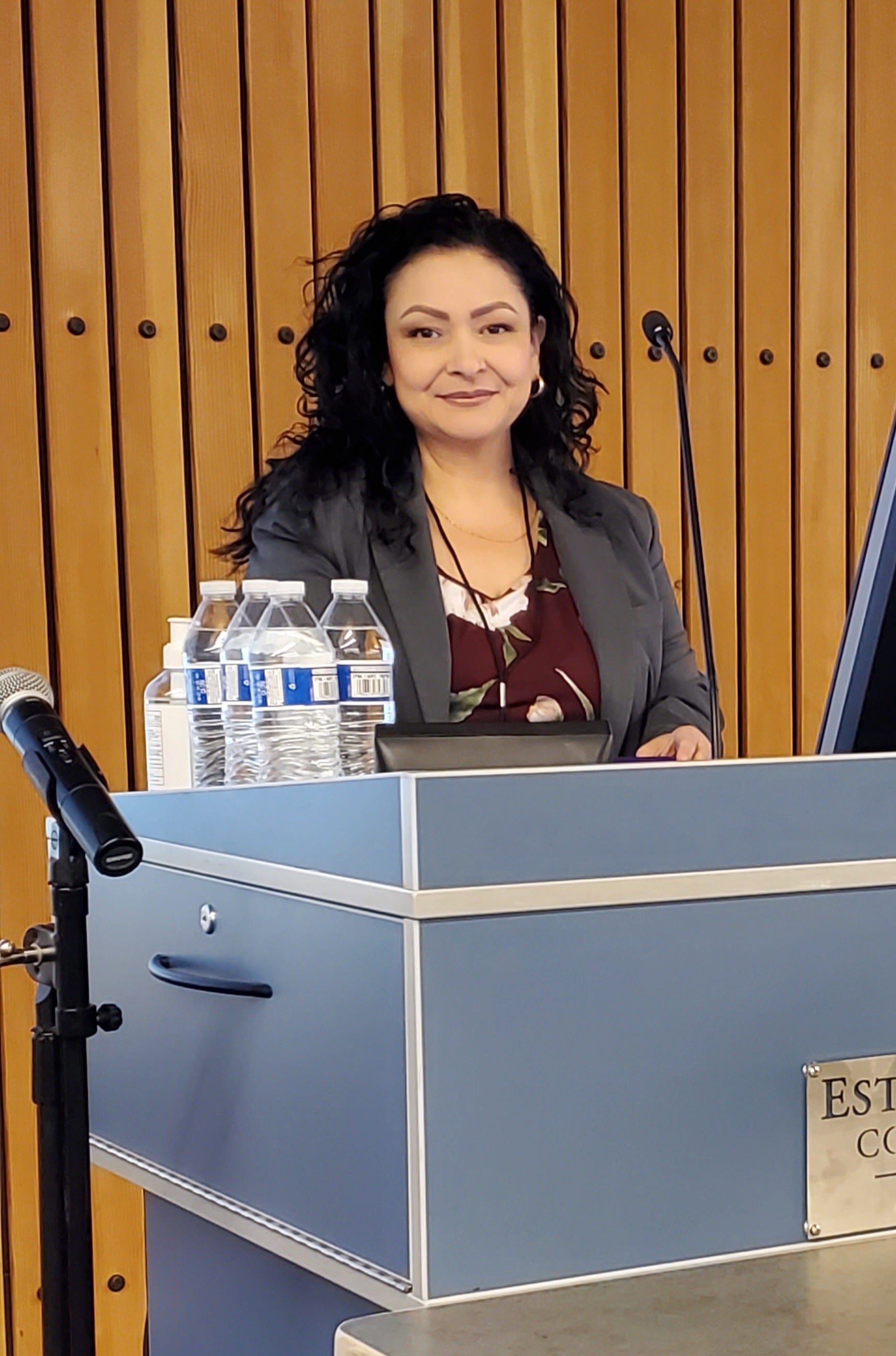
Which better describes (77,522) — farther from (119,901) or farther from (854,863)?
(854,863)

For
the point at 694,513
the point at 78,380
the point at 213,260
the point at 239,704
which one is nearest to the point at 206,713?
the point at 239,704

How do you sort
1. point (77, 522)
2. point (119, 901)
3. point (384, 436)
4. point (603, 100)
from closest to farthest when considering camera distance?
point (119, 901) → point (384, 436) → point (77, 522) → point (603, 100)

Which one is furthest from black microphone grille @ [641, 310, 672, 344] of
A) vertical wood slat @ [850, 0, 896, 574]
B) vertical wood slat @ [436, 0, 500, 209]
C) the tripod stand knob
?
vertical wood slat @ [850, 0, 896, 574]

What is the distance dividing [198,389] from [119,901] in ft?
6.31

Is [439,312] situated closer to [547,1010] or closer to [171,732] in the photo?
[171,732]

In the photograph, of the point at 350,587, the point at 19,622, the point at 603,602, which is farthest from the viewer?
the point at 19,622

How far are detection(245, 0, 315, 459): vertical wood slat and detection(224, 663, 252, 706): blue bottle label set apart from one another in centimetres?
180

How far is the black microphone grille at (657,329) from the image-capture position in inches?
66.5

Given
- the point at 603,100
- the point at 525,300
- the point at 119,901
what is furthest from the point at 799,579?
the point at 119,901

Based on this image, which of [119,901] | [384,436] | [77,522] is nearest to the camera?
[119,901]

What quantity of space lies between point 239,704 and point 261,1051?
0.40 metres

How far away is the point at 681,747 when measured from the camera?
1.80 metres

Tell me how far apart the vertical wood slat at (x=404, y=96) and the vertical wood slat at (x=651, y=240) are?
0.45 meters

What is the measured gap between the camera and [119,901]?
1.46 meters
